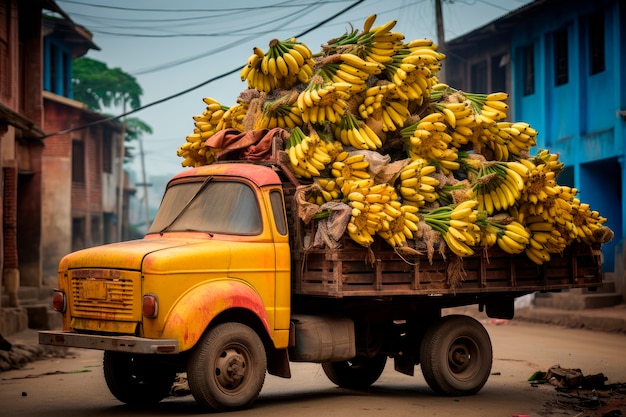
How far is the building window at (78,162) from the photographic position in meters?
43.6

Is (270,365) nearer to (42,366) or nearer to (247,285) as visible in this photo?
(247,285)

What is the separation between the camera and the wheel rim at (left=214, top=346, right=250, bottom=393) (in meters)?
9.49

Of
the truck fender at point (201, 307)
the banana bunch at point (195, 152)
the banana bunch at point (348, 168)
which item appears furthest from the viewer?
the banana bunch at point (195, 152)

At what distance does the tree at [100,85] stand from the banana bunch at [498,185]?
4604 centimetres

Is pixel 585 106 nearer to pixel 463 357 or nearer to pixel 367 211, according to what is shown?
pixel 463 357

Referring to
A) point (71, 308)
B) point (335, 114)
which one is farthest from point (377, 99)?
point (71, 308)

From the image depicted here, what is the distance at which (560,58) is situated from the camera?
93.0ft

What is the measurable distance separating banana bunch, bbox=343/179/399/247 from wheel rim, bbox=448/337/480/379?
211cm

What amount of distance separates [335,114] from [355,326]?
7.85 ft

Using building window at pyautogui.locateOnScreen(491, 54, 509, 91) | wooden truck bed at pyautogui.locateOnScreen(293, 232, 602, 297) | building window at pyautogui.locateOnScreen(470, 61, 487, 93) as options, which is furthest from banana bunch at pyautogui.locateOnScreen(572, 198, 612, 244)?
building window at pyautogui.locateOnScreen(470, 61, 487, 93)

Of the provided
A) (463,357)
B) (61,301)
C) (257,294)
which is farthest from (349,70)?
(61,301)

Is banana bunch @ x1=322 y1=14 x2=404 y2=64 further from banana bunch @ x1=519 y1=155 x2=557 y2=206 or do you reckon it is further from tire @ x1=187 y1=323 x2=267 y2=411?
tire @ x1=187 y1=323 x2=267 y2=411

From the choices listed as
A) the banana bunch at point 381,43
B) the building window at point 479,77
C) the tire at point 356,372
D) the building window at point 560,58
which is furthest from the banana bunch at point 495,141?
the building window at point 479,77

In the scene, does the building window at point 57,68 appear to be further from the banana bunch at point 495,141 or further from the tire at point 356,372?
the banana bunch at point 495,141
